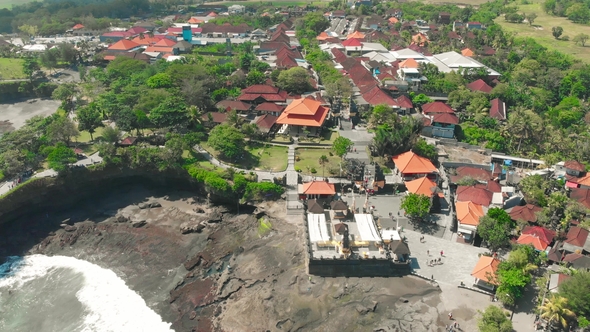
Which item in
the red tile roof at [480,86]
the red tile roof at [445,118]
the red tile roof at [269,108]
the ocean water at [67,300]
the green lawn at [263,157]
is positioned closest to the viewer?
the ocean water at [67,300]

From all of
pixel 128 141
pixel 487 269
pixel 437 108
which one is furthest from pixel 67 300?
pixel 437 108

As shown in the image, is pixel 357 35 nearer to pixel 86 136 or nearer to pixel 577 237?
pixel 86 136

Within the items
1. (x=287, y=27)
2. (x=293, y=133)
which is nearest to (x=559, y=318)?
(x=293, y=133)

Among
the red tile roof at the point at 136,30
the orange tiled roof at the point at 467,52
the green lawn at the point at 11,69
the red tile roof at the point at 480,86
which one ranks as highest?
the red tile roof at the point at 136,30

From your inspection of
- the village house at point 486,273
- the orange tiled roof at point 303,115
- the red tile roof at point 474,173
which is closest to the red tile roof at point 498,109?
the red tile roof at point 474,173

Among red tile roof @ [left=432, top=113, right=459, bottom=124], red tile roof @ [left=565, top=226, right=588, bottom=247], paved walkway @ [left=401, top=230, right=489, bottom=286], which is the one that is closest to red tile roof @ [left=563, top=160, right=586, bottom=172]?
red tile roof @ [left=565, top=226, right=588, bottom=247]

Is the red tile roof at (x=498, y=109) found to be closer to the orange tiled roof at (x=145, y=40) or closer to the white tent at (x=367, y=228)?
the white tent at (x=367, y=228)

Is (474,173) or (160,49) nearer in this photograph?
(474,173)

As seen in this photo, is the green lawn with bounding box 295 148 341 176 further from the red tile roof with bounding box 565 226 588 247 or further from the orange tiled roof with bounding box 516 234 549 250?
the red tile roof with bounding box 565 226 588 247
